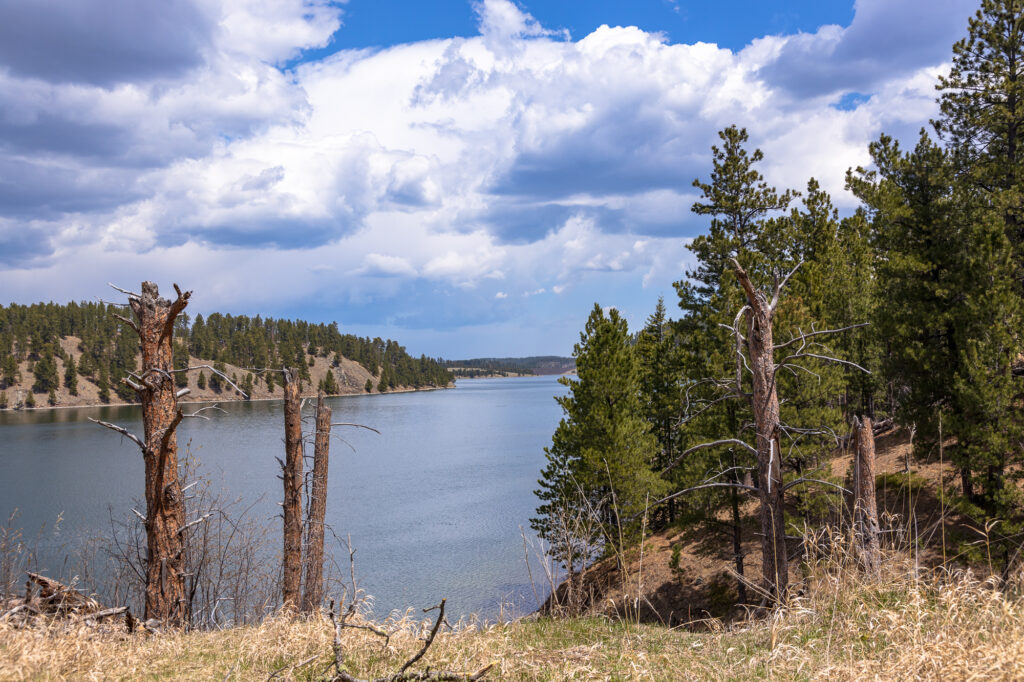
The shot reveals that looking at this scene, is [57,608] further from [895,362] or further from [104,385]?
[104,385]

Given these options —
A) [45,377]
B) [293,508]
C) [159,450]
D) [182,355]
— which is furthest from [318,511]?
[45,377]

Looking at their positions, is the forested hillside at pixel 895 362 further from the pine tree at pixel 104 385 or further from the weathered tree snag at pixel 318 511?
the pine tree at pixel 104 385

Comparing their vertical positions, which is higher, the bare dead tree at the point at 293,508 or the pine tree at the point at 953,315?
the pine tree at the point at 953,315

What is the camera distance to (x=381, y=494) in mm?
35906

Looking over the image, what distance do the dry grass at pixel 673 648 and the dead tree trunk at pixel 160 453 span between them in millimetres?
2454

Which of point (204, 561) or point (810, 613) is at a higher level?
point (810, 613)

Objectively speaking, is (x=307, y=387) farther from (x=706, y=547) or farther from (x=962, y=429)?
(x=962, y=429)

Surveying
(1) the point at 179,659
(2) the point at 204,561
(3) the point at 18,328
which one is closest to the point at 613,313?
(2) the point at 204,561

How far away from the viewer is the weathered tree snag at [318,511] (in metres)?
13.7

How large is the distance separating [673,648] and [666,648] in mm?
54

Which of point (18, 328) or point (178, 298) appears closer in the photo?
point (178, 298)

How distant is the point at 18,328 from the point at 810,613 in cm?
15312

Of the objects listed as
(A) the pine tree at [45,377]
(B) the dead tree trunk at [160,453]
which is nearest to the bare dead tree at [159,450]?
(B) the dead tree trunk at [160,453]

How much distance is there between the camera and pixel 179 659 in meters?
5.55
